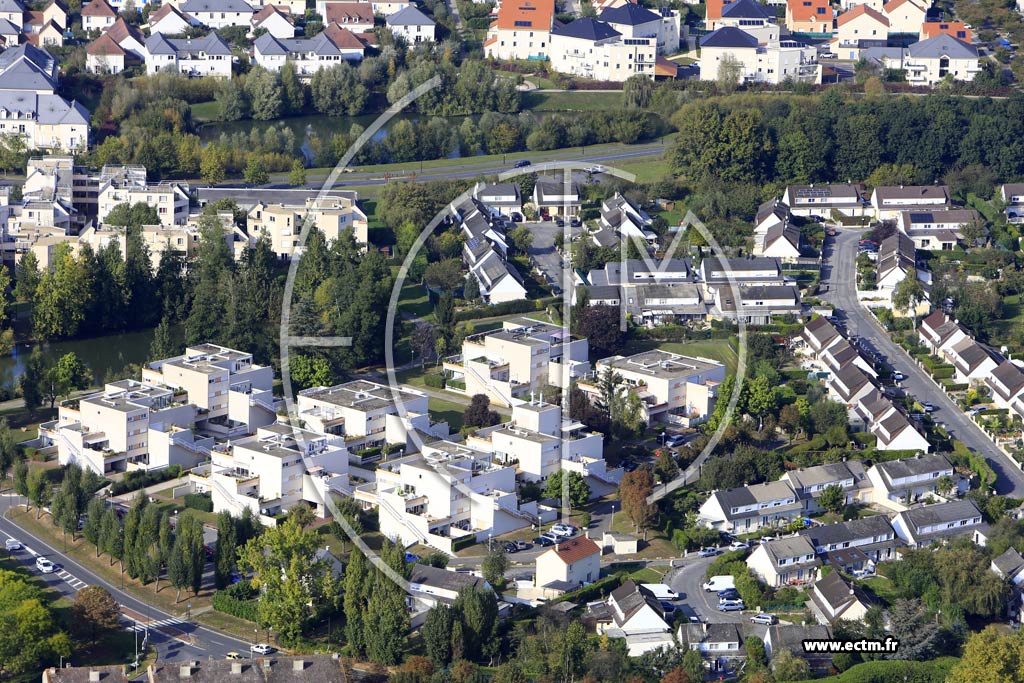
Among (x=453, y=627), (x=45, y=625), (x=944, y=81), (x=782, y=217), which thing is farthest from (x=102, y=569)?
(x=944, y=81)

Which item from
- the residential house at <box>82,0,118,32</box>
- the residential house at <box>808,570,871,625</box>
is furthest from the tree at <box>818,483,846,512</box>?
the residential house at <box>82,0,118,32</box>

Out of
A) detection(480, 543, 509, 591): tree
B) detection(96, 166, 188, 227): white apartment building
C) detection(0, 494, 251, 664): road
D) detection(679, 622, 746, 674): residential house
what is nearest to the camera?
detection(679, 622, 746, 674): residential house

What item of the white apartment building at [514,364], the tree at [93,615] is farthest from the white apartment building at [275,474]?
the white apartment building at [514,364]

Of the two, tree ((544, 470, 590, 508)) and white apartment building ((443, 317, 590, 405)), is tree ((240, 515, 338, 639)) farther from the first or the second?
white apartment building ((443, 317, 590, 405))

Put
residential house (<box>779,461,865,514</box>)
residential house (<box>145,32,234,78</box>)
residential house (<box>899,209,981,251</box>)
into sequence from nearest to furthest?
1. residential house (<box>779,461,865,514</box>)
2. residential house (<box>899,209,981,251</box>)
3. residential house (<box>145,32,234,78</box>)

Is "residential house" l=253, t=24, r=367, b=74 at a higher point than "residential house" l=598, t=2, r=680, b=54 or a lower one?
lower

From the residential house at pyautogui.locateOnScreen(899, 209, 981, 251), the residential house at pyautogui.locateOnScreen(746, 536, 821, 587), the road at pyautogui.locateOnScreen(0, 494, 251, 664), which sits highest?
the residential house at pyautogui.locateOnScreen(899, 209, 981, 251)

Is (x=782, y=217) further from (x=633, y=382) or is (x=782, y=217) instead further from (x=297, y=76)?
(x=297, y=76)

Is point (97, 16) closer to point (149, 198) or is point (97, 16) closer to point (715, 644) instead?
point (149, 198)
